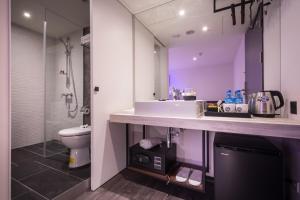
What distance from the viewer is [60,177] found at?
167cm

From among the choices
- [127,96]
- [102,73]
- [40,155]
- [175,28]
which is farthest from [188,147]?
[40,155]

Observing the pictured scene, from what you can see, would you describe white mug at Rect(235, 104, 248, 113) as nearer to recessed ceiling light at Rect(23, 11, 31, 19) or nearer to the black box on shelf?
the black box on shelf

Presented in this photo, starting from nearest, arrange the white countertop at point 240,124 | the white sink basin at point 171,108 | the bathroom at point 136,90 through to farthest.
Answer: the white countertop at point 240,124
the bathroom at point 136,90
the white sink basin at point 171,108

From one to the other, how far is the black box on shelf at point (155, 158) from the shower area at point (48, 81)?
2.12 ft

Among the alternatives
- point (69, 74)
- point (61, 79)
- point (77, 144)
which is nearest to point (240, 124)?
point (77, 144)

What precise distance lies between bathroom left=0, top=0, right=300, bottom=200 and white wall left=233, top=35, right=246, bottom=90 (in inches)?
0.5

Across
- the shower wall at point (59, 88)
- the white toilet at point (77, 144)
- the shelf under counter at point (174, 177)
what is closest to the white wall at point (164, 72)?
the shelf under counter at point (174, 177)

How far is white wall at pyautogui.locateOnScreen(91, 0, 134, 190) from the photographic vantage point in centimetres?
153

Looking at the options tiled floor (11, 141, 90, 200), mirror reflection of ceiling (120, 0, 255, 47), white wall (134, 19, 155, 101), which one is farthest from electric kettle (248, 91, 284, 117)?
tiled floor (11, 141, 90, 200)

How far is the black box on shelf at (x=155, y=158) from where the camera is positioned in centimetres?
154

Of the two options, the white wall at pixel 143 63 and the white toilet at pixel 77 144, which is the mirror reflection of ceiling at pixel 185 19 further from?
the white toilet at pixel 77 144

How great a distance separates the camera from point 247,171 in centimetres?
108

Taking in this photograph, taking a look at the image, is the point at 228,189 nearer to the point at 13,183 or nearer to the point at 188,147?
the point at 188,147

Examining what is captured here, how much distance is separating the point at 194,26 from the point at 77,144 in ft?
7.61
